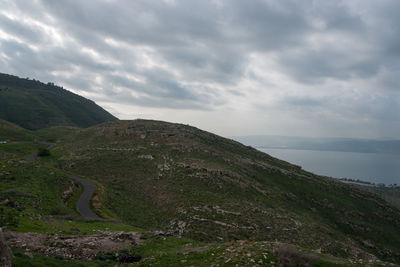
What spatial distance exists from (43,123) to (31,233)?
687 ft

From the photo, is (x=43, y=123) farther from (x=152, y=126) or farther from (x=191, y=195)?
(x=191, y=195)

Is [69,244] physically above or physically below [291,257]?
below

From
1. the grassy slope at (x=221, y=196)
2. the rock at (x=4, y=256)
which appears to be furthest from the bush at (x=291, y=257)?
the rock at (x=4, y=256)

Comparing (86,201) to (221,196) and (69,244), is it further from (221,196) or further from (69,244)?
(221,196)

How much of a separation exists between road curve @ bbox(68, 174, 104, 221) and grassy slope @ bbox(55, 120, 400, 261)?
112 inches

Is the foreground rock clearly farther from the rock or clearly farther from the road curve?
the road curve

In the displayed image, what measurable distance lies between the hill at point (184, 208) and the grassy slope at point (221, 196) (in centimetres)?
25

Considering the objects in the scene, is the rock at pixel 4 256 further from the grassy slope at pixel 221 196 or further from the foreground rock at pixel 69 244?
the grassy slope at pixel 221 196

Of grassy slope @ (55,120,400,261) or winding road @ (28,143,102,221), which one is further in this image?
grassy slope @ (55,120,400,261)

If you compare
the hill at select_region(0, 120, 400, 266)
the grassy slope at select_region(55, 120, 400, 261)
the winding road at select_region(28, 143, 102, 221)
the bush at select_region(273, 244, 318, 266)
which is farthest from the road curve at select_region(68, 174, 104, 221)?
the bush at select_region(273, 244, 318, 266)

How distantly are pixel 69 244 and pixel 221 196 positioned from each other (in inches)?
1140

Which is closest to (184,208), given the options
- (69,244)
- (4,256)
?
(69,244)

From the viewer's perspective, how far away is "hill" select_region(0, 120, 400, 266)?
16.5 m

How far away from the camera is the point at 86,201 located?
34875 mm
